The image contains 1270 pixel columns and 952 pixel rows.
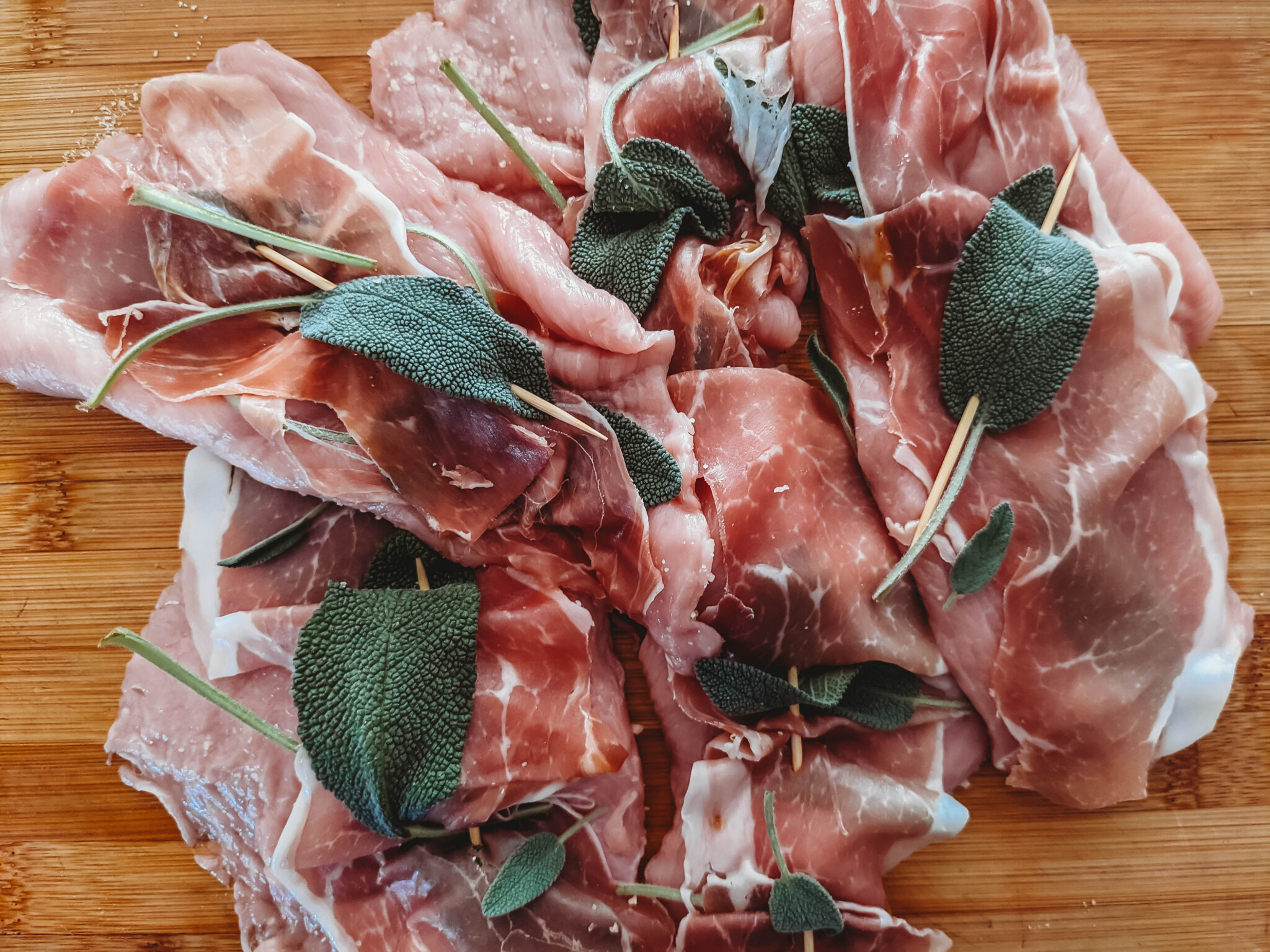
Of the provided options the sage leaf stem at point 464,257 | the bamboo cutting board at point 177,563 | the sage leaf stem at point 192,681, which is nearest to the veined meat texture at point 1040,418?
the bamboo cutting board at point 177,563

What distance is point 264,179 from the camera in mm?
1167

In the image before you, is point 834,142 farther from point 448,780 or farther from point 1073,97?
point 448,780

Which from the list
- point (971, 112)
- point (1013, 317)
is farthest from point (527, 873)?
point (971, 112)

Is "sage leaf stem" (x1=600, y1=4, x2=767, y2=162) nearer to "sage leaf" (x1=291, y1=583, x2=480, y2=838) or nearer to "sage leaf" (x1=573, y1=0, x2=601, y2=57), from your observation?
"sage leaf" (x1=573, y1=0, x2=601, y2=57)

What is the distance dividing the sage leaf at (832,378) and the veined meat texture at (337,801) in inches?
20.8

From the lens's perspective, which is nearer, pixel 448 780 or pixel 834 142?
pixel 448 780

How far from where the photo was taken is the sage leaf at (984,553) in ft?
3.77

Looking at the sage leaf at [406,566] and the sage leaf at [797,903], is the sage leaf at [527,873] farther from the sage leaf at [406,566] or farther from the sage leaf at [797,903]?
the sage leaf at [406,566]

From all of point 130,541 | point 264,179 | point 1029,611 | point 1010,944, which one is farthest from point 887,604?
point 130,541

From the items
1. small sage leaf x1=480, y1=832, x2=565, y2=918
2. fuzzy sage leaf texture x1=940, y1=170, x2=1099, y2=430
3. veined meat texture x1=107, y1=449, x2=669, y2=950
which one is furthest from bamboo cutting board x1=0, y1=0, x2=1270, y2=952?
fuzzy sage leaf texture x1=940, y1=170, x2=1099, y2=430

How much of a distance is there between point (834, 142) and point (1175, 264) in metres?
0.57

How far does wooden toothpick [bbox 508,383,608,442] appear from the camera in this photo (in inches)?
43.2

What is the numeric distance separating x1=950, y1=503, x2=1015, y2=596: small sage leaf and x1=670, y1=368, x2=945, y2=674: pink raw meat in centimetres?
11

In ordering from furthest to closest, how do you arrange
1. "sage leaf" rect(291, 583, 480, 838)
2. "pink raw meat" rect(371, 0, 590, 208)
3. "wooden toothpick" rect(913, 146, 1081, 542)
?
"pink raw meat" rect(371, 0, 590, 208), "wooden toothpick" rect(913, 146, 1081, 542), "sage leaf" rect(291, 583, 480, 838)
